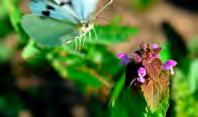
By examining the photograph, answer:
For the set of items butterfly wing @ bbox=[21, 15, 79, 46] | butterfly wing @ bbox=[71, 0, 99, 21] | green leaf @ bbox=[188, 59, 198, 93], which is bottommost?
green leaf @ bbox=[188, 59, 198, 93]

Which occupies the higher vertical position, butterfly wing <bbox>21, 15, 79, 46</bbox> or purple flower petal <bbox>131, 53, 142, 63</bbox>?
purple flower petal <bbox>131, 53, 142, 63</bbox>

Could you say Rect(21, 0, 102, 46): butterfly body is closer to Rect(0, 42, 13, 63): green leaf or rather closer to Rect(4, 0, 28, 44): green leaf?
Rect(4, 0, 28, 44): green leaf

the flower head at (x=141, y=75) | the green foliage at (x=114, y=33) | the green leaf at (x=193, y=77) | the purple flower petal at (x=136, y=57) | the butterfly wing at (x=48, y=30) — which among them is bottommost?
the green leaf at (x=193, y=77)

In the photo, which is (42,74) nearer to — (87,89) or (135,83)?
(87,89)

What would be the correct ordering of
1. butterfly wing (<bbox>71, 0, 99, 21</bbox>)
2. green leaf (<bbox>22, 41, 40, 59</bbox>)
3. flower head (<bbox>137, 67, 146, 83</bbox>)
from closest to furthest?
flower head (<bbox>137, 67, 146, 83</bbox>) → butterfly wing (<bbox>71, 0, 99, 21</bbox>) → green leaf (<bbox>22, 41, 40, 59</bbox>)

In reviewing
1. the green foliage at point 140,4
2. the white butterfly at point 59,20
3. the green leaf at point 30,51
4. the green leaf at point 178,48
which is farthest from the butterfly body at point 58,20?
the green foliage at point 140,4

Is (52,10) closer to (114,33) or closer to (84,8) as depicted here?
(84,8)

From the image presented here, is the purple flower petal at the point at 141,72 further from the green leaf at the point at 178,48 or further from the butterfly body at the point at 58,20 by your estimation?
the green leaf at the point at 178,48

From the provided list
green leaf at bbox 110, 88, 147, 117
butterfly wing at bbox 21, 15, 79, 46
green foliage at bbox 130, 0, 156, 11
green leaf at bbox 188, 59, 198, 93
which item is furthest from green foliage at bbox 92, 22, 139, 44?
green foliage at bbox 130, 0, 156, 11
